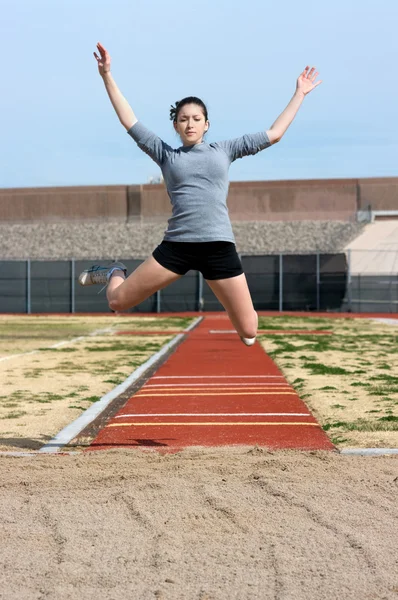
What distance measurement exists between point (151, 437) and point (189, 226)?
208 cm

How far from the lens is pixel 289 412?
912 centimetres

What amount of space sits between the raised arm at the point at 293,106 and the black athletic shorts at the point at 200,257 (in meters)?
0.96

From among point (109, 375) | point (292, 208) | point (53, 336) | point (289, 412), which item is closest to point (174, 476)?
point (289, 412)

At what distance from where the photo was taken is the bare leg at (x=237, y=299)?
22.2 feet

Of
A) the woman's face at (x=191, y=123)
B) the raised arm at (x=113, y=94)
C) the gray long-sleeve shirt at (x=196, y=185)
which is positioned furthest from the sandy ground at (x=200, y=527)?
the raised arm at (x=113, y=94)

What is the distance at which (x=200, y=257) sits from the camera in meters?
6.63

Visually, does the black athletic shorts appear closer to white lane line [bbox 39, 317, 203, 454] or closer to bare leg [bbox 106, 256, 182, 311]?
bare leg [bbox 106, 256, 182, 311]

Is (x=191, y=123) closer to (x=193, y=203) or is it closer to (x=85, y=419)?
(x=193, y=203)

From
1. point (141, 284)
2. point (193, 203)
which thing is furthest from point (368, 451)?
point (193, 203)

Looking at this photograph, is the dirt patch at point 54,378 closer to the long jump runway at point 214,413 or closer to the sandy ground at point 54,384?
the sandy ground at point 54,384

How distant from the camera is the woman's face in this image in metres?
6.68

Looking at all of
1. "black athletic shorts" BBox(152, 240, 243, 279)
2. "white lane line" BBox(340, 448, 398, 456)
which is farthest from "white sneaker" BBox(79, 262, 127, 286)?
"white lane line" BBox(340, 448, 398, 456)

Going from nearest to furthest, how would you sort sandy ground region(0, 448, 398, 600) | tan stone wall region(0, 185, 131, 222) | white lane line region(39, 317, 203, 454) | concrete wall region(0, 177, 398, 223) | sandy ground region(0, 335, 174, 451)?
1. sandy ground region(0, 448, 398, 600)
2. white lane line region(39, 317, 203, 454)
3. sandy ground region(0, 335, 174, 451)
4. concrete wall region(0, 177, 398, 223)
5. tan stone wall region(0, 185, 131, 222)

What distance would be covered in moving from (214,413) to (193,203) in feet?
10.4
